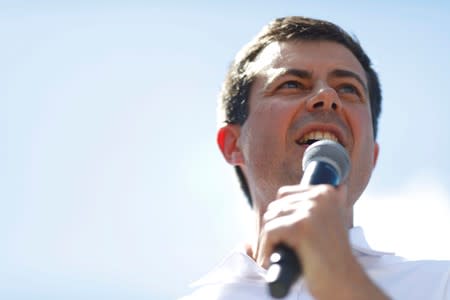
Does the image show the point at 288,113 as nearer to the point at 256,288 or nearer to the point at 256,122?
the point at 256,122

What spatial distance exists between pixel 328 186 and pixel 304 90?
6.79 feet

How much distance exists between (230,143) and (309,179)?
2493mm

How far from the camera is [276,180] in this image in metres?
4.57

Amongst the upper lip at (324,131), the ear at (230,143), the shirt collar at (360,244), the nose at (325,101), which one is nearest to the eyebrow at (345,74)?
the nose at (325,101)

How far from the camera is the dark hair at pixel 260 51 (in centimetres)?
520

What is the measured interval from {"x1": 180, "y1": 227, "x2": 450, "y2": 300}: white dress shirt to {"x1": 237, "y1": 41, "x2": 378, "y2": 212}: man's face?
1.46 feet

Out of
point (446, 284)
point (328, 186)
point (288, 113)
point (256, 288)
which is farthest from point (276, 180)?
point (328, 186)

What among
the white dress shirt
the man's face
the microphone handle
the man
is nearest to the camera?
the microphone handle

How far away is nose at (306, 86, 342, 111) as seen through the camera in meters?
4.34

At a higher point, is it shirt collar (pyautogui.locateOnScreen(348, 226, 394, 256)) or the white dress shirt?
shirt collar (pyautogui.locateOnScreen(348, 226, 394, 256))

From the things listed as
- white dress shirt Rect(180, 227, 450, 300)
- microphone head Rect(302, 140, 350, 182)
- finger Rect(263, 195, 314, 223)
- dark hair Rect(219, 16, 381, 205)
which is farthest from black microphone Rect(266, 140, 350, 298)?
dark hair Rect(219, 16, 381, 205)

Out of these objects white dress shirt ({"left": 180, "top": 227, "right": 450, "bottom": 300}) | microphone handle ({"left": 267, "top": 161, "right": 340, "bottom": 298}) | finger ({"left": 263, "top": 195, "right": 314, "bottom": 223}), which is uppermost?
finger ({"left": 263, "top": 195, "right": 314, "bottom": 223})

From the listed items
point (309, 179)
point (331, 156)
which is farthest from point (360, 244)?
point (309, 179)

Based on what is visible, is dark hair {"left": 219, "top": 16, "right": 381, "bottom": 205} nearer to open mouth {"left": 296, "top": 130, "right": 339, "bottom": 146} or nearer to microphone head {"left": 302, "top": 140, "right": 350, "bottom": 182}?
open mouth {"left": 296, "top": 130, "right": 339, "bottom": 146}
